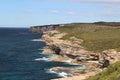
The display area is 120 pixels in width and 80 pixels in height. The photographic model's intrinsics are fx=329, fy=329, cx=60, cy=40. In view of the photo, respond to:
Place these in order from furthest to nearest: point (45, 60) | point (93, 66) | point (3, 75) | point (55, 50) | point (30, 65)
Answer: point (55, 50) < point (45, 60) < point (30, 65) < point (93, 66) < point (3, 75)

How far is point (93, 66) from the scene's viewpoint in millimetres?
136125

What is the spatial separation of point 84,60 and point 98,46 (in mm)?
21831

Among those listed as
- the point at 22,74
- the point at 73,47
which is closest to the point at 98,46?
the point at 73,47

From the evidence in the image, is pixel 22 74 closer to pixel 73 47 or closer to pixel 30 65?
pixel 30 65

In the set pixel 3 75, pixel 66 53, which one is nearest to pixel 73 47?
pixel 66 53

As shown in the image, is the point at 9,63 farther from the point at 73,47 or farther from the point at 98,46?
the point at 98,46

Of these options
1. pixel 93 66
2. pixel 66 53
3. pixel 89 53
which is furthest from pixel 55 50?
pixel 93 66

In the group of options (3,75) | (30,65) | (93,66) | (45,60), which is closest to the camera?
(3,75)

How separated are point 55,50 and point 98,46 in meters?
28.7

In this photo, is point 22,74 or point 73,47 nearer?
point 22,74

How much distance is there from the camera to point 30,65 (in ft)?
478

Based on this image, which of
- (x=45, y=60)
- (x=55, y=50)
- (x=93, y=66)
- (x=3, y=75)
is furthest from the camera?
(x=55, y=50)

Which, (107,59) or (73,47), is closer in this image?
(107,59)

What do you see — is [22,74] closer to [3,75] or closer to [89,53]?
[3,75]
